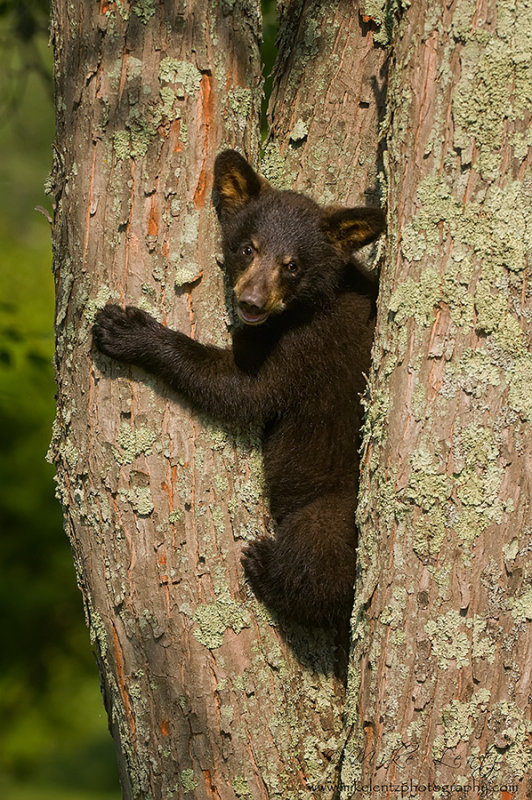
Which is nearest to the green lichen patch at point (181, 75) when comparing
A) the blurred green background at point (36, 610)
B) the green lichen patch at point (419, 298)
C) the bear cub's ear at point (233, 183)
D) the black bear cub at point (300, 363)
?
the bear cub's ear at point (233, 183)

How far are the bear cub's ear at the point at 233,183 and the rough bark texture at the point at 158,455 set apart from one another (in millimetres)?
87

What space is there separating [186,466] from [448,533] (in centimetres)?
104

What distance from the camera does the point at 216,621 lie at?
3.29 meters

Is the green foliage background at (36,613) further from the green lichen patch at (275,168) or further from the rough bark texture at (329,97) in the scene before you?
the rough bark texture at (329,97)

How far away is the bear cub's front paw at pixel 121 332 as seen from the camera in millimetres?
3254

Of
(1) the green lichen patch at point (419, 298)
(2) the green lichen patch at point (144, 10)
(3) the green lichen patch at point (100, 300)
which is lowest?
(3) the green lichen patch at point (100, 300)

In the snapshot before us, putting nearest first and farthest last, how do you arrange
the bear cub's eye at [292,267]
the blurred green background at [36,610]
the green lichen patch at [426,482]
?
the green lichen patch at [426,482]
the bear cub's eye at [292,267]
the blurred green background at [36,610]

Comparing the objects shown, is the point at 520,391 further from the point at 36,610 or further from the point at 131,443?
the point at 36,610

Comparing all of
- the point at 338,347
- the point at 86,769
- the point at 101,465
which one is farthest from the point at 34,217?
the point at 101,465

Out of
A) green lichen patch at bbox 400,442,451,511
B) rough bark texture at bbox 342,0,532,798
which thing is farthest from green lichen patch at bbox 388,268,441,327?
green lichen patch at bbox 400,442,451,511

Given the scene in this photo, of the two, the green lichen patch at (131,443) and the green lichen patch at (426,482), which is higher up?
the green lichen patch at (426,482)

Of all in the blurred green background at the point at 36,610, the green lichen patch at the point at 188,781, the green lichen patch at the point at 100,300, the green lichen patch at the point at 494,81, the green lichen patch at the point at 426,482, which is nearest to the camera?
the green lichen patch at the point at 494,81

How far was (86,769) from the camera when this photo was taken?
22.0ft

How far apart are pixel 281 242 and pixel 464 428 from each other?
180cm
